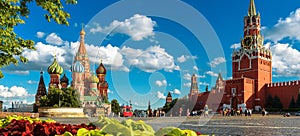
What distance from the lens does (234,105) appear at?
56.2 m

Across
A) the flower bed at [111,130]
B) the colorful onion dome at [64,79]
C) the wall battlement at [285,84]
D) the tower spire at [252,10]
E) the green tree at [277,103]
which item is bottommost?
the green tree at [277,103]

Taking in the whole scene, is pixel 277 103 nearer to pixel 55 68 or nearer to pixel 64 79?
pixel 55 68

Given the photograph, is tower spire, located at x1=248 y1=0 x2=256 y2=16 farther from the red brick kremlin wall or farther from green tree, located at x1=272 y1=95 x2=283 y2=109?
green tree, located at x1=272 y1=95 x2=283 y2=109

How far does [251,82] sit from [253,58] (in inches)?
237

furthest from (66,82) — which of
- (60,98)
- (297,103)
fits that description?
(297,103)

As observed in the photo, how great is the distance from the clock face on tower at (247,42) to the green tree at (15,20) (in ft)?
195

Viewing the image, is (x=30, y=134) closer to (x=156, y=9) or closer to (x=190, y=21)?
(x=190, y=21)

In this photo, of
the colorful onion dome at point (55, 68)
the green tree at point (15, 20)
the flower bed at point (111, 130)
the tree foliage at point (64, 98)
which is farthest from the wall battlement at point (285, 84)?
the flower bed at point (111, 130)

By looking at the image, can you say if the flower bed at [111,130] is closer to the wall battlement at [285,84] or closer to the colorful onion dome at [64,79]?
the wall battlement at [285,84]

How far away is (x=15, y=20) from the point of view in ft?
24.2

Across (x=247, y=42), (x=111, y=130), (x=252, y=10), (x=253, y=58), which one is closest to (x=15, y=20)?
(x=111, y=130)

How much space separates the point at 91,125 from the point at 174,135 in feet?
3.99

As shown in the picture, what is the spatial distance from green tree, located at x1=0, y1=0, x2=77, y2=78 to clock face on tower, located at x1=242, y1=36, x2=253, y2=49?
195 ft

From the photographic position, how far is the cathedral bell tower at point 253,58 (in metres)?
57.8
